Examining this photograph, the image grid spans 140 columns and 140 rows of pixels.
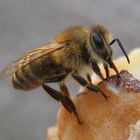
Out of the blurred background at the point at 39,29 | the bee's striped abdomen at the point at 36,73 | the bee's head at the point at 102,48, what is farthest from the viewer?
the blurred background at the point at 39,29

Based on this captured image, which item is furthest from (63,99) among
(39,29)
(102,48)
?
(39,29)

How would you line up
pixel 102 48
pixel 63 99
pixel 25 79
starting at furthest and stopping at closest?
pixel 25 79 < pixel 63 99 < pixel 102 48

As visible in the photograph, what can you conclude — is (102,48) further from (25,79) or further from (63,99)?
(25,79)

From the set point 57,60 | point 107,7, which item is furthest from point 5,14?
point 57,60

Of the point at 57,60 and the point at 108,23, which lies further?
the point at 108,23

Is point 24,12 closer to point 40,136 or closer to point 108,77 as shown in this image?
point 40,136

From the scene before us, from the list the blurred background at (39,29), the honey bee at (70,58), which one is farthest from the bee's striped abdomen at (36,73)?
the blurred background at (39,29)

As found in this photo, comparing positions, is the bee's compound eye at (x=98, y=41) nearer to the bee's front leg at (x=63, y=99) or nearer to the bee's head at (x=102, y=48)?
the bee's head at (x=102, y=48)
